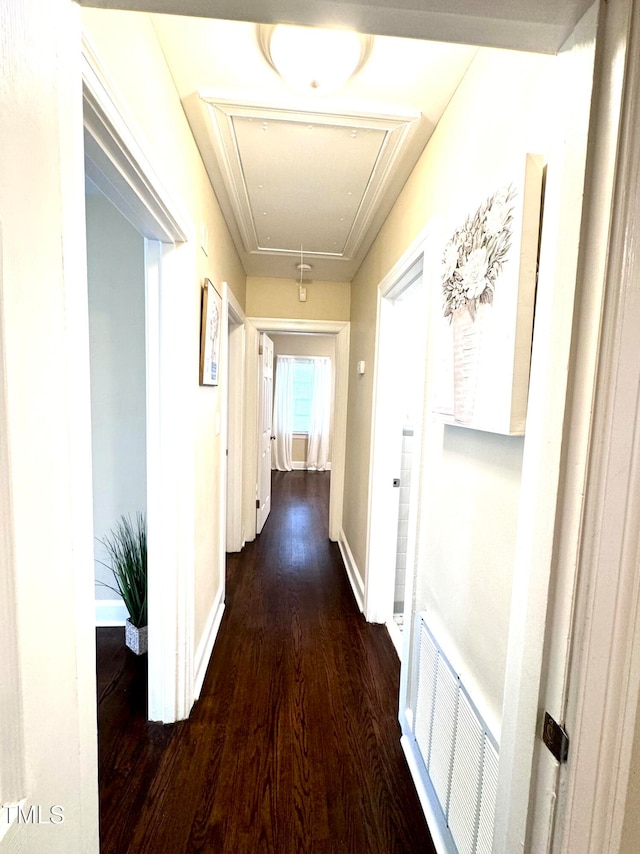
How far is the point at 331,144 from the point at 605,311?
1454mm

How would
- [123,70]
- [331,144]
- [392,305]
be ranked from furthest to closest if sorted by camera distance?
1. [392,305]
2. [331,144]
3. [123,70]

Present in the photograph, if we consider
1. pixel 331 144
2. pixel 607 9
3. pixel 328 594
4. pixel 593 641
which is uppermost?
pixel 331 144

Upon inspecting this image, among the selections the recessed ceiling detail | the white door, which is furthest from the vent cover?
the white door

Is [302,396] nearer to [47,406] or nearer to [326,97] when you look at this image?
[326,97]

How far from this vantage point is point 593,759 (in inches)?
20.4

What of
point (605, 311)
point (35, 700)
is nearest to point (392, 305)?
point (605, 311)

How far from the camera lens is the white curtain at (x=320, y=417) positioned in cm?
656

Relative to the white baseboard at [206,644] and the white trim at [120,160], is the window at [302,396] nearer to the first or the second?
the white baseboard at [206,644]

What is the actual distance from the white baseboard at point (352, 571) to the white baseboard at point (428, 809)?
97cm

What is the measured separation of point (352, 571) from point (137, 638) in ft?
4.80

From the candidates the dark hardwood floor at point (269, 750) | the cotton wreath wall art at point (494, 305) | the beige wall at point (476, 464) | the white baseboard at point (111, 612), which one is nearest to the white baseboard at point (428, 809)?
the dark hardwood floor at point (269, 750)

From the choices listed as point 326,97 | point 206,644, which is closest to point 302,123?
point 326,97

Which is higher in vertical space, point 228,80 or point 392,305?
point 228,80

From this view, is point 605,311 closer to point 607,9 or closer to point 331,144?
point 607,9
